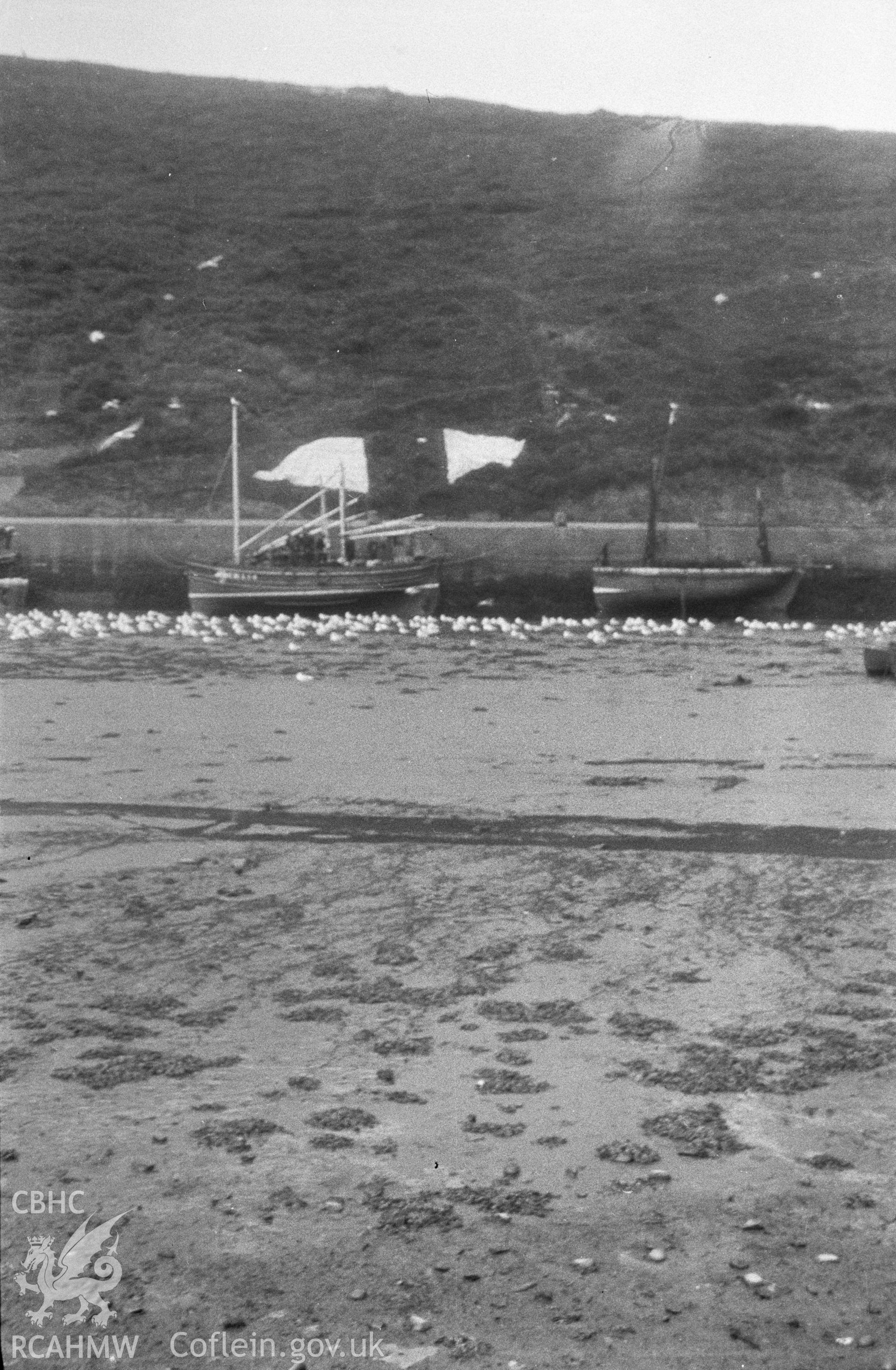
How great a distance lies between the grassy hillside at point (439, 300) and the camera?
58.1m

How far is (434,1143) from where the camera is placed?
17.1ft

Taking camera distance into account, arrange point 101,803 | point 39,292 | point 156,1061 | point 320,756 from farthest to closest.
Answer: point 39,292 → point 320,756 → point 101,803 → point 156,1061

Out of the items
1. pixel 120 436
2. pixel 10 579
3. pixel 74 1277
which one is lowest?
pixel 74 1277

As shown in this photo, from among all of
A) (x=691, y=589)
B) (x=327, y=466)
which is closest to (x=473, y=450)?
(x=327, y=466)

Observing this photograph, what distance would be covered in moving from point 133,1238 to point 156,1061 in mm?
1414

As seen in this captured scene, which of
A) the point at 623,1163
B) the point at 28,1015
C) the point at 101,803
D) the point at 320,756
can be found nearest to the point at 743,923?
A: the point at 623,1163

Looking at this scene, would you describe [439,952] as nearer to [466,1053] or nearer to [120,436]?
[466,1053]

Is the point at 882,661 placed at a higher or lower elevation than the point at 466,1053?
higher

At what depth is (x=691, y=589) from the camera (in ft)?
117

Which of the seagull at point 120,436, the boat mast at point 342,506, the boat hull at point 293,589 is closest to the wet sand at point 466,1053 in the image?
the boat hull at point 293,589

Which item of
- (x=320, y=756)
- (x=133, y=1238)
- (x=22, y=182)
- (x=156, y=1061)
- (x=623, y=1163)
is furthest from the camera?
(x=22, y=182)

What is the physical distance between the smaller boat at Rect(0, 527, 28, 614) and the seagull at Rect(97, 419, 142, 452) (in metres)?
19.8

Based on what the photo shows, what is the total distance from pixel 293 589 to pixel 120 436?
27.0 meters

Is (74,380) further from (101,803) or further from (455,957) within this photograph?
(455,957)
